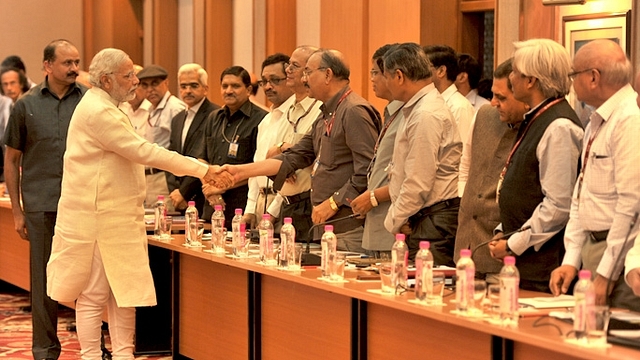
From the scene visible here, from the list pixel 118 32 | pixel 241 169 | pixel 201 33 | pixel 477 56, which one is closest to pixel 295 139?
→ pixel 241 169

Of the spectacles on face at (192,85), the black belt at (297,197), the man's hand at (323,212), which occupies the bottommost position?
the man's hand at (323,212)

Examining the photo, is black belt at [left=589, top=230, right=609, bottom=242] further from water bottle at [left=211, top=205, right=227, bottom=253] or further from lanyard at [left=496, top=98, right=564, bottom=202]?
water bottle at [left=211, top=205, right=227, bottom=253]

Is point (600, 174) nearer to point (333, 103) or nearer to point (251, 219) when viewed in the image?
point (333, 103)

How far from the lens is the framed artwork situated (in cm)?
537

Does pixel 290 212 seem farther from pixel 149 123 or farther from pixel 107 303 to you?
pixel 149 123

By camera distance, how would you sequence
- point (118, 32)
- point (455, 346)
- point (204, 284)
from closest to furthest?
point (455, 346) → point (204, 284) → point (118, 32)

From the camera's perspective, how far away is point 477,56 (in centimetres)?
736

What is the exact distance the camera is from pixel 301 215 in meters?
5.71

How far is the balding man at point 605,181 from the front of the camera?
3422 millimetres

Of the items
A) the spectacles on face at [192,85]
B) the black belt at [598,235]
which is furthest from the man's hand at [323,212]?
the spectacles on face at [192,85]

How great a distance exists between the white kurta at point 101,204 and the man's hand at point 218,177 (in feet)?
1.65

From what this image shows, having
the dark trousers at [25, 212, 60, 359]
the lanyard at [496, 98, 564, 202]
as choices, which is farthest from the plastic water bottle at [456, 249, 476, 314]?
the dark trousers at [25, 212, 60, 359]

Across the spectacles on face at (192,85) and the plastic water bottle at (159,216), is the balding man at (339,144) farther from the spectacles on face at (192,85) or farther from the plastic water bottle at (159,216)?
the spectacles on face at (192,85)

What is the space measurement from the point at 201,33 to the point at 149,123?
105 inches
